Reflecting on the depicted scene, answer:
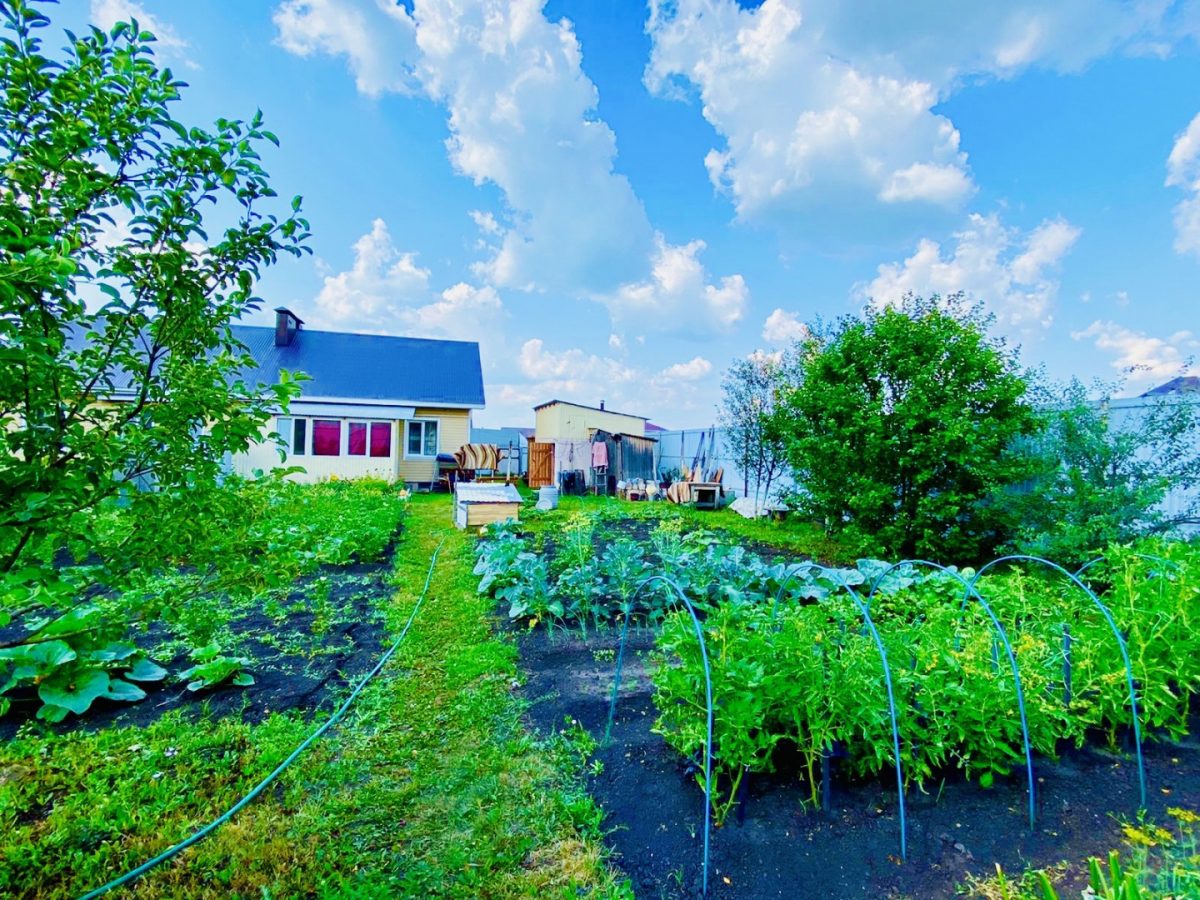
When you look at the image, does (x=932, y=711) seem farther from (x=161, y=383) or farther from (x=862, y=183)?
(x=862, y=183)

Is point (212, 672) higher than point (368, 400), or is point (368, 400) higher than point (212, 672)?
point (368, 400)

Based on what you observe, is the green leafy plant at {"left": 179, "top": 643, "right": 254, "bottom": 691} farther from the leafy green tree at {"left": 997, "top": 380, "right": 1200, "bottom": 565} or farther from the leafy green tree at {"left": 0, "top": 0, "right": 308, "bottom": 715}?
the leafy green tree at {"left": 997, "top": 380, "right": 1200, "bottom": 565}

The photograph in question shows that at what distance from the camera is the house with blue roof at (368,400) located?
552 inches

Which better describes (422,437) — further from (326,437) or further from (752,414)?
(752,414)

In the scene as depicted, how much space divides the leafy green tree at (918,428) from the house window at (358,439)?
39.1ft

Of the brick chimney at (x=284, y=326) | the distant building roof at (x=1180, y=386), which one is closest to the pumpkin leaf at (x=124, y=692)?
the distant building roof at (x=1180, y=386)

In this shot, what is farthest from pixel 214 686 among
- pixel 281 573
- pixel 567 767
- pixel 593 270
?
pixel 593 270

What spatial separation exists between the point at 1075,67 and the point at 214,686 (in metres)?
9.80

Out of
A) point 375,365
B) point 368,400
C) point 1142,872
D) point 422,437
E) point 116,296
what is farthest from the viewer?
point 375,365

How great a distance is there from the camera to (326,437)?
555 inches

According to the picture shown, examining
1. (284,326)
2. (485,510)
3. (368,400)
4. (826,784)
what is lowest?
(826,784)

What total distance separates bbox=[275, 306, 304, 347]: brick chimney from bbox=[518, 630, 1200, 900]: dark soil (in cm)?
1814

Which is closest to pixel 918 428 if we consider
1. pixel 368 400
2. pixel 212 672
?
pixel 212 672

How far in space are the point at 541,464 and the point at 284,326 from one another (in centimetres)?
956
